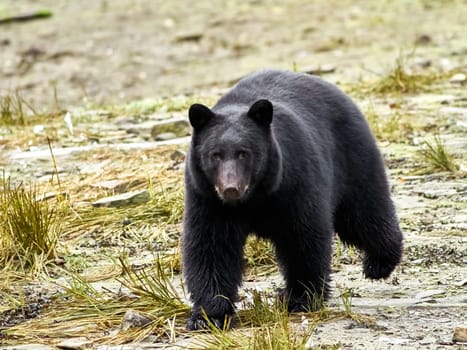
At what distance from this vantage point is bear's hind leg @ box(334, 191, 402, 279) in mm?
6820

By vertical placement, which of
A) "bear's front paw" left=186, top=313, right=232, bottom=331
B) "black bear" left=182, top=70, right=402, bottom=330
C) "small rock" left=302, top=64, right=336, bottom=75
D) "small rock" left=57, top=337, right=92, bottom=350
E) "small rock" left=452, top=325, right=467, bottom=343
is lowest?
"small rock" left=302, top=64, right=336, bottom=75

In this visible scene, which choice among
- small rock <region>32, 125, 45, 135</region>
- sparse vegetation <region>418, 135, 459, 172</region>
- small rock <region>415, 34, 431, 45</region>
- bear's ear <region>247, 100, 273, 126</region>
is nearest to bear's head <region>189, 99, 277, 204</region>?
bear's ear <region>247, 100, 273, 126</region>

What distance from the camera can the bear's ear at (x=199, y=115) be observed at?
573 centimetres

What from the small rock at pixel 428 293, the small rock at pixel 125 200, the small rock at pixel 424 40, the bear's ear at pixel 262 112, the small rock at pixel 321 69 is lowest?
the small rock at pixel 424 40

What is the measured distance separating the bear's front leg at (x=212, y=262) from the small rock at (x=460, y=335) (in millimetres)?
1192

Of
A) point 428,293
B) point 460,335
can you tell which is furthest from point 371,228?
point 460,335

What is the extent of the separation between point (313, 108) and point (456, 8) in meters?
12.0

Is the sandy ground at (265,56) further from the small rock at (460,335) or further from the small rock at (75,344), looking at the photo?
the small rock at (75,344)

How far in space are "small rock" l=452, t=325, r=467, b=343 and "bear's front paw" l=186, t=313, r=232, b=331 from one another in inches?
44.0

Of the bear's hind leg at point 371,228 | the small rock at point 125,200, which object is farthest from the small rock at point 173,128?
the bear's hind leg at point 371,228

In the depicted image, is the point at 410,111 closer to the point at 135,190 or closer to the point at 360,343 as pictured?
the point at 135,190

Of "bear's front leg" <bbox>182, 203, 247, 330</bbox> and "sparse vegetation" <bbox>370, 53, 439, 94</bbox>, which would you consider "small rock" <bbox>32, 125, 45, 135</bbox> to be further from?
"bear's front leg" <bbox>182, 203, 247, 330</bbox>

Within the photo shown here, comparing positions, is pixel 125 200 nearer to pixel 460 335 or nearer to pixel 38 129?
pixel 38 129

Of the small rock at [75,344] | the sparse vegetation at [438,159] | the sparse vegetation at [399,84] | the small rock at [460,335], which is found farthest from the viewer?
the sparse vegetation at [399,84]
